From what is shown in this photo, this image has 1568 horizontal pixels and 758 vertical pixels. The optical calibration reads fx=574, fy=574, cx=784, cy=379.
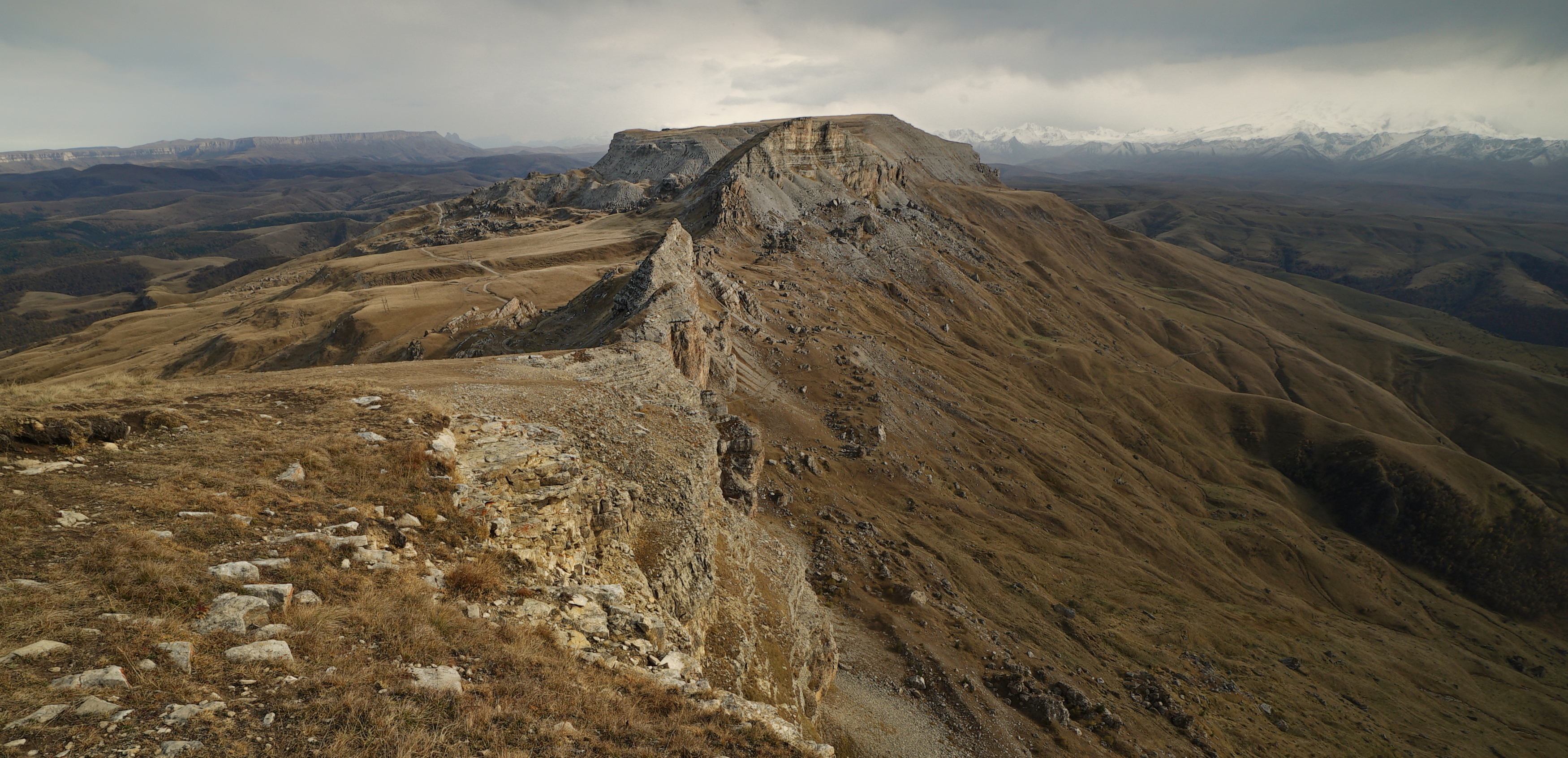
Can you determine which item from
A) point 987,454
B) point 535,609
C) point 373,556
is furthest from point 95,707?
point 987,454

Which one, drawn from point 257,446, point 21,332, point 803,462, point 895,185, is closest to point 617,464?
point 257,446

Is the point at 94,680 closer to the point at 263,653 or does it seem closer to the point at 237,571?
the point at 263,653

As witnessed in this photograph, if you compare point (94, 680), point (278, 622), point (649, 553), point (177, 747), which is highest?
point (94, 680)

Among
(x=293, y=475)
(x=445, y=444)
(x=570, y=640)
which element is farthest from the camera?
(x=445, y=444)

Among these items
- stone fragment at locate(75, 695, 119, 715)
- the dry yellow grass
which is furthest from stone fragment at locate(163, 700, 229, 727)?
stone fragment at locate(75, 695, 119, 715)

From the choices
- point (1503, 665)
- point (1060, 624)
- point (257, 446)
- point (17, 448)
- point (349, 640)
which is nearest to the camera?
point (349, 640)

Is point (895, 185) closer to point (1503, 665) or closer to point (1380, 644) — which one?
point (1380, 644)
